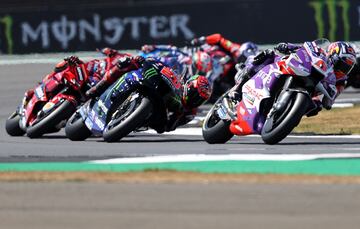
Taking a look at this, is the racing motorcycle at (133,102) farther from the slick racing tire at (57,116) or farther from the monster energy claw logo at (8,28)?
the monster energy claw logo at (8,28)

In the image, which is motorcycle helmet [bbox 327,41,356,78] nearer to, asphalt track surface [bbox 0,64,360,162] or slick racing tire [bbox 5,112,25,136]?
asphalt track surface [bbox 0,64,360,162]

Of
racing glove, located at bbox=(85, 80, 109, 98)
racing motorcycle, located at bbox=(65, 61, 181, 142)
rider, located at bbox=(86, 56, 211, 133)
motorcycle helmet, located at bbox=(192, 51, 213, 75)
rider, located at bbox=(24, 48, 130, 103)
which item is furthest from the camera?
motorcycle helmet, located at bbox=(192, 51, 213, 75)

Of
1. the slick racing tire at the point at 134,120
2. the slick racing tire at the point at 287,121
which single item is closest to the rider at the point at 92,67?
the slick racing tire at the point at 134,120

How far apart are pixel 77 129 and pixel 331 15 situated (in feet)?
39.0

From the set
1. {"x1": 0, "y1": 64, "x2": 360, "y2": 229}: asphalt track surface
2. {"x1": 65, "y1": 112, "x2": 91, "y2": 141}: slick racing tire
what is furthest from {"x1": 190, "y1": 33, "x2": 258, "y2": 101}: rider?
{"x1": 0, "y1": 64, "x2": 360, "y2": 229}: asphalt track surface

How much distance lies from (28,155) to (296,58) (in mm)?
3159

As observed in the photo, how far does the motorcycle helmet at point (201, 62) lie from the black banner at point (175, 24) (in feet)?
13.5

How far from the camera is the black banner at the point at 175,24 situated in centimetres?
2650

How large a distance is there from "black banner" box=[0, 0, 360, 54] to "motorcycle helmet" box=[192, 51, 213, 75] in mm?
4108

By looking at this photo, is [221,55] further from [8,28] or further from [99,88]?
[99,88]

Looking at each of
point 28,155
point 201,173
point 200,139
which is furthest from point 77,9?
point 201,173

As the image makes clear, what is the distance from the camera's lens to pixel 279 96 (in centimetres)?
1381

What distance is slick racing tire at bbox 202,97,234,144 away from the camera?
14797 mm

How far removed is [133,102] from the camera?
14977mm
